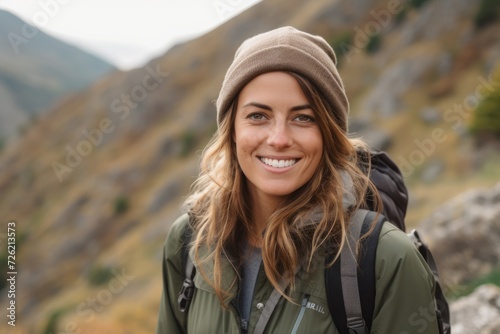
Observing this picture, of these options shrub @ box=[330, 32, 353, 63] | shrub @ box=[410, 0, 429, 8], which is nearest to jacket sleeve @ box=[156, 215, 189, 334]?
shrub @ box=[410, 0, 429, 8]

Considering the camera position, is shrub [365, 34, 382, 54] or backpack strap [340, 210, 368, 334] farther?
shrub [365, 34, 382, 54]

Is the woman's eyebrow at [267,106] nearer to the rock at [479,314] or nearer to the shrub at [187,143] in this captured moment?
the rock at [479,314]

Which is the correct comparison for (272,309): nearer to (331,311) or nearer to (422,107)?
(331,311)

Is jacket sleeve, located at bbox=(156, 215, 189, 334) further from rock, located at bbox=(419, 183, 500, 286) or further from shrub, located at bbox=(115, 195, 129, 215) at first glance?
shrub, located at bbox=(115, 195, 129, 215)

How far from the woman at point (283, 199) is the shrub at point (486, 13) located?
115 ft

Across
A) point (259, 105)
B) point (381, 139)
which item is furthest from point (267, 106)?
A: point (381, 139)

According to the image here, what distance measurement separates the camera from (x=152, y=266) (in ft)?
120

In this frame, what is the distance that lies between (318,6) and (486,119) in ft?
116

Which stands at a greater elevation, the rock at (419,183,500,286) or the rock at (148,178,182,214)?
the rock at (148,178,182,214)

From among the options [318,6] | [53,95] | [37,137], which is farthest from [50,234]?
[53,95]

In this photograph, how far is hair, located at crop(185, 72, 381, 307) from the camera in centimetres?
235

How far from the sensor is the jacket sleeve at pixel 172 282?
2.82m

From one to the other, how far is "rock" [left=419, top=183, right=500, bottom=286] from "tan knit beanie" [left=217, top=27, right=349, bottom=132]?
15.8 ft

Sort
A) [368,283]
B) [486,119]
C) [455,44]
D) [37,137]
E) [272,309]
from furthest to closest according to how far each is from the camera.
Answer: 1. [37,137]
2. [455,44]
3. [486,119]
4. [272,309]
5. [368,283]
